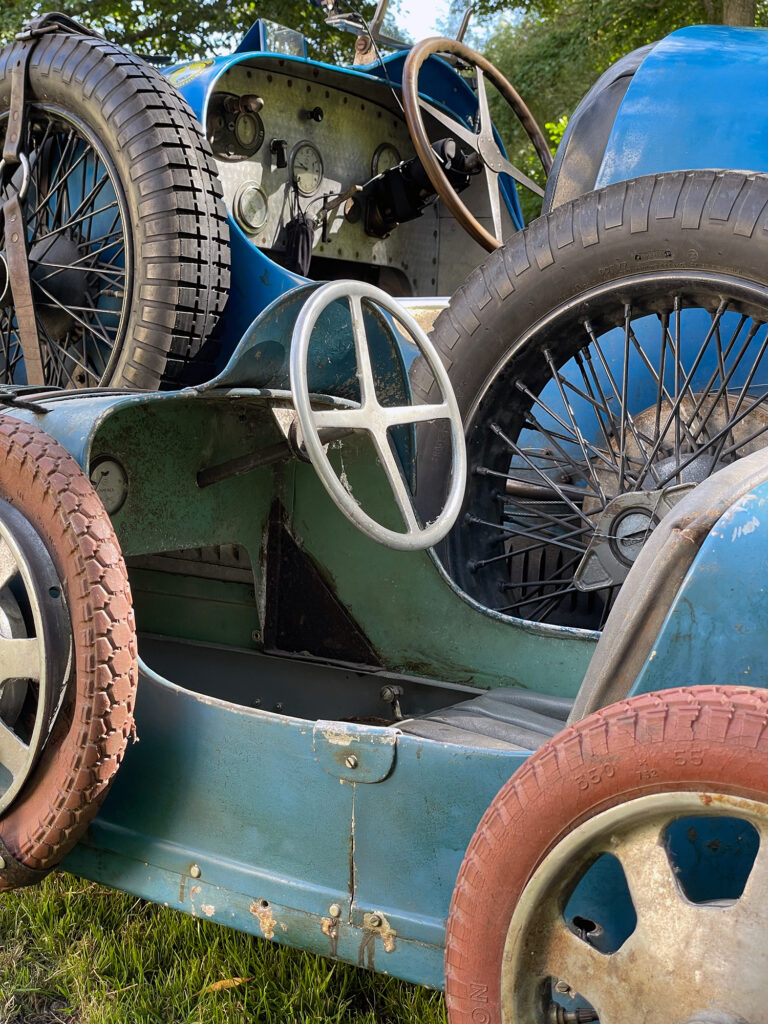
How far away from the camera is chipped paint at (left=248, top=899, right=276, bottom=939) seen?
1827mm

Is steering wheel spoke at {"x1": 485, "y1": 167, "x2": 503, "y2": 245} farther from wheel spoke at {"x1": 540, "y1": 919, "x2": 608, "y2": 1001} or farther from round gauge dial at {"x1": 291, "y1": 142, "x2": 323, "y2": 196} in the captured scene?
wheel spoke at {"x1": 540, "y1": 919, "x2": 608, "y2": 1001}

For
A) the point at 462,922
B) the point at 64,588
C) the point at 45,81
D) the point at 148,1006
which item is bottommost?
the point at 148,1006

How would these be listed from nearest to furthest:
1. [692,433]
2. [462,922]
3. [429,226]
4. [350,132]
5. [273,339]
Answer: [462,922], [273,339], [692,433], [350,132], [429,226]

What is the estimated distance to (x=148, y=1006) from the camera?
1.93 metres

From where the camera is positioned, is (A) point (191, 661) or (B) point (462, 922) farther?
(A) point (191, 661)

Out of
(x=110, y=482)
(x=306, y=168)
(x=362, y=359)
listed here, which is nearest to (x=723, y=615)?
(x=362, y=359)

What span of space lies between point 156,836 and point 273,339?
0.96 metres

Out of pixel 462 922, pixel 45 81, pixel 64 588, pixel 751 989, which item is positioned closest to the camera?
pixel 751 989

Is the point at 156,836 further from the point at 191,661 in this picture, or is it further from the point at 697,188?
the point at 697,188

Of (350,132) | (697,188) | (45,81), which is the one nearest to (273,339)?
(697,188)

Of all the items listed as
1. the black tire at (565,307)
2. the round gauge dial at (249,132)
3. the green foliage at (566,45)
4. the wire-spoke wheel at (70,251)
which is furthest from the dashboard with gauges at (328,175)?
the green foliage at (566,45)

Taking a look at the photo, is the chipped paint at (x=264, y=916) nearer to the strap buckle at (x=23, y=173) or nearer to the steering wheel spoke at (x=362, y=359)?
the steering wheel spoke at (x=362, y=359)

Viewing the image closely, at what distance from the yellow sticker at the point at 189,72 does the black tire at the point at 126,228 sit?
0.44 m

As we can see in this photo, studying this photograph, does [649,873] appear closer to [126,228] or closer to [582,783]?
[582,783]
